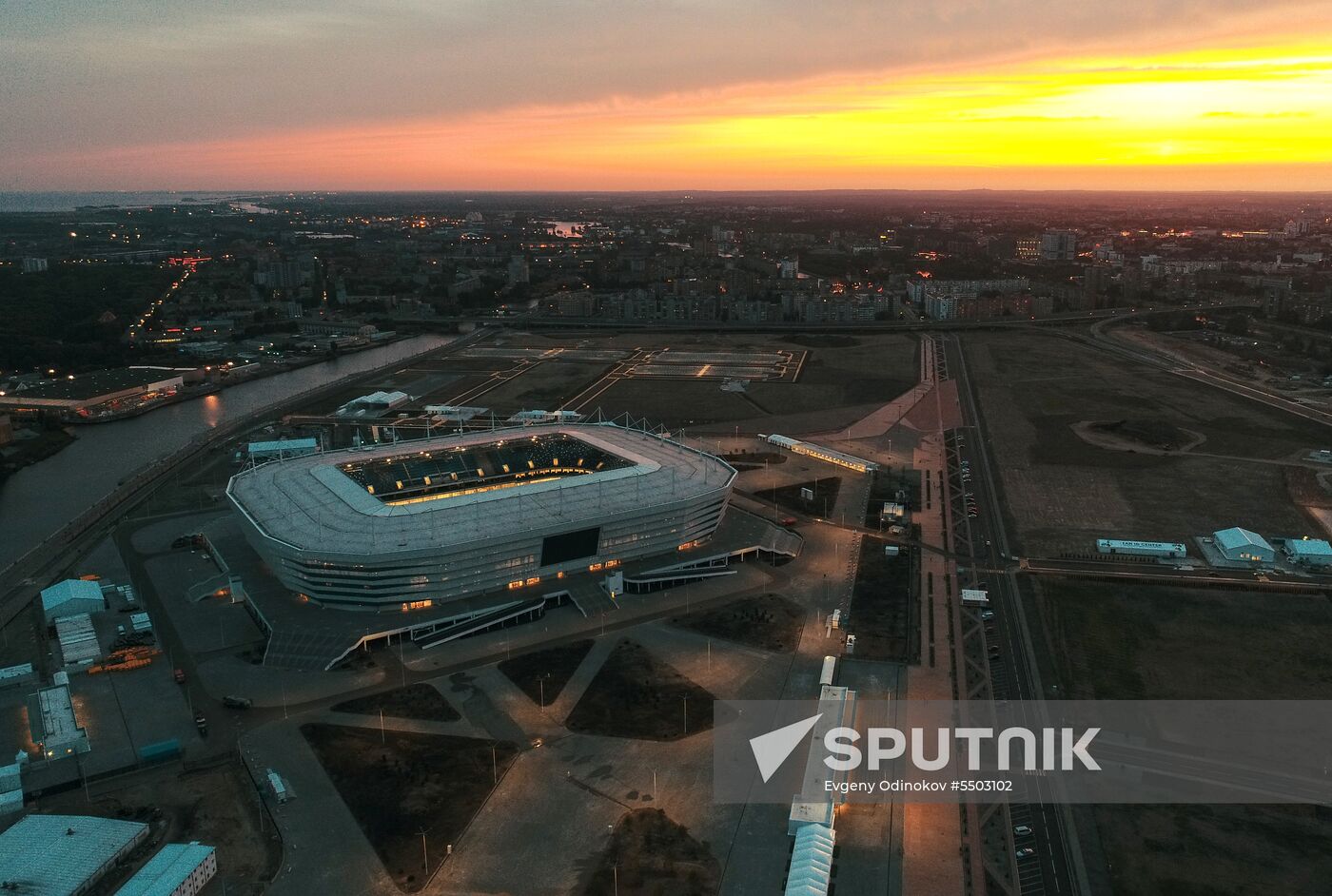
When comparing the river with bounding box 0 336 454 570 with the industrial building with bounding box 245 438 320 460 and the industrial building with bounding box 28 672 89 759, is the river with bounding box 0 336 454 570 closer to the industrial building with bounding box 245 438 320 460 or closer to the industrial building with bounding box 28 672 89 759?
the industrial building with bounding box 245 438 320 460

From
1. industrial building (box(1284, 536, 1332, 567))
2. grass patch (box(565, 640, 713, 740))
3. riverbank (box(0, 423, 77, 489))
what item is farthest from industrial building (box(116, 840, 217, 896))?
riverbank (box(0, 423, 77, 489))

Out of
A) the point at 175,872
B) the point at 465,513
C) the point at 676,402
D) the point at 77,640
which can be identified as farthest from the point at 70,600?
the point at 676,402

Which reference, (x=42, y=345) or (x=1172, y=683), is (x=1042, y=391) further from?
(x=42, y=345)

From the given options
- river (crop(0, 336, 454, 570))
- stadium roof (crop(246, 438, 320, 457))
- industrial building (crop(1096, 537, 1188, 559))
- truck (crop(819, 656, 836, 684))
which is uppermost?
stadium roof (crop(246, 438, 320, 457))

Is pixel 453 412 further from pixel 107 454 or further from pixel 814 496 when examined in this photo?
pixel 814 496

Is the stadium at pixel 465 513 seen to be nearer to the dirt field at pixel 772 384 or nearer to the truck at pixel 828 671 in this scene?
the truck at pixel 828 671

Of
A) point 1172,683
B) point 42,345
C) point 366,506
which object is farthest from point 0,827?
point 42,345
